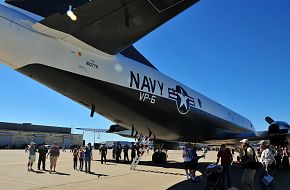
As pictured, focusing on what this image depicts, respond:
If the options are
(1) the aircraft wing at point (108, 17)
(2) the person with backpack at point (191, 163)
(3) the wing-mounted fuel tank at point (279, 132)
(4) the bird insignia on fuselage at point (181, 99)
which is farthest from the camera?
(3) the wing-mounted fuel tank at point (279, 132)

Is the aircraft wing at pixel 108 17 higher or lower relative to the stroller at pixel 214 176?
higher

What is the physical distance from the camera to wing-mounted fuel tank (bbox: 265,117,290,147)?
16.7m

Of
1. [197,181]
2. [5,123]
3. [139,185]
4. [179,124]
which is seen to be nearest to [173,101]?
[179,124]

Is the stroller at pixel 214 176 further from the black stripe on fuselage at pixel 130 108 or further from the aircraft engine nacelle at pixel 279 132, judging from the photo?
the aircraft engine nacelle at pixel 279 132

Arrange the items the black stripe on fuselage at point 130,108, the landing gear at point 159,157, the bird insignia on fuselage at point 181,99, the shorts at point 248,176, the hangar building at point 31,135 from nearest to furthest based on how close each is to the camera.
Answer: the shorts at point 248,176
the black stripe on fuselage at point 130,108
the bird insignia on fuselage at point 181,99
the landing gear at point 159,157
the hangar building at point 31,135

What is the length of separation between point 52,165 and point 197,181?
6.39 m

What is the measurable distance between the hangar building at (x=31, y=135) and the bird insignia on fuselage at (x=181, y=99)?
51.9 meters

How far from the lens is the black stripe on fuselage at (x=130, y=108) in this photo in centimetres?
850

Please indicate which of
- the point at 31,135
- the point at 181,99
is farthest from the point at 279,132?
the point at 31,135

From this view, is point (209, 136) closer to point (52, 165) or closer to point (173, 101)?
point (173, 101)

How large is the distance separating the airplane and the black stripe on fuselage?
26mm

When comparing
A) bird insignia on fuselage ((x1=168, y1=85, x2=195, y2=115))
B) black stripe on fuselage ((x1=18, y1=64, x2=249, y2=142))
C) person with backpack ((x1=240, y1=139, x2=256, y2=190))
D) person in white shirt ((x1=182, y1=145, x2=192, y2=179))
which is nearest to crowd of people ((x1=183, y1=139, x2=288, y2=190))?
person with backpack ((x1=240, y1=139, x2=256, y2=190))

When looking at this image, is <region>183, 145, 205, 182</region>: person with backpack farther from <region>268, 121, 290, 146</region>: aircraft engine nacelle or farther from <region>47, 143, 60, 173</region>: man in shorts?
<region>268, 121, 290, 146</region>: aircraft engine nacelle

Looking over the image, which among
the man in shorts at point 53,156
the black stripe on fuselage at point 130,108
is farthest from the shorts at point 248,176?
the man in shorts at point 53,156
